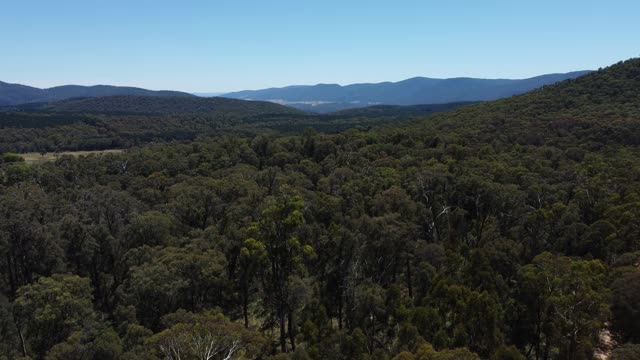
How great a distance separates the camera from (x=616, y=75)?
129 metres

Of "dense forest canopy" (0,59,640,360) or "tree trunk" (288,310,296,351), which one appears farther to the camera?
"tree trunk" (288,310,296,351)

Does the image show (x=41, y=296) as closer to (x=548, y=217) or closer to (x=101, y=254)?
(x=101, y=254)

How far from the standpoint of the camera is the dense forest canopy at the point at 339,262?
27.5 meters

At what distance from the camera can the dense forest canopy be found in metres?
27.5

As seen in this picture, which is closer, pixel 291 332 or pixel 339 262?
pixel 291 332

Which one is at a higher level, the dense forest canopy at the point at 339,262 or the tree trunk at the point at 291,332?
the dense forest canopy at the point at 339,262

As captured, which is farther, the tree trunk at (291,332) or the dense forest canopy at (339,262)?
the tree trunk at (291,332)

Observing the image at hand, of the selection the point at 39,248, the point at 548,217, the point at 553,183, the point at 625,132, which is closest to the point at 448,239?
the point at 548,217

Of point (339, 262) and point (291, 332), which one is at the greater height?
point (339, 262)

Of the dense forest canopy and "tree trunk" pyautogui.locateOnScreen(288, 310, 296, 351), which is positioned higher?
the dense forest canopy

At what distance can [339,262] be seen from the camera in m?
38.0

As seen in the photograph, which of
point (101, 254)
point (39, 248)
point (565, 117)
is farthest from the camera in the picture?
point (565, 117)

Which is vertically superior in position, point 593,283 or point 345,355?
point 593,283

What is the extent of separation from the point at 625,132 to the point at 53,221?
94791mm
